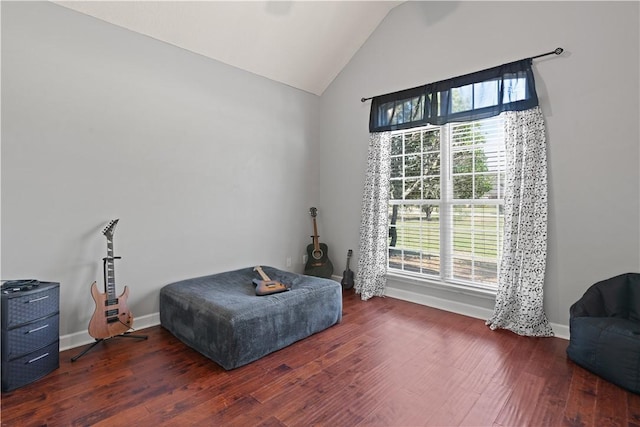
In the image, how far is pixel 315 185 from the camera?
4520 millimetres

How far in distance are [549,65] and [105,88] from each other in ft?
12.4

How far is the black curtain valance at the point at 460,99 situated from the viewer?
9.12ft

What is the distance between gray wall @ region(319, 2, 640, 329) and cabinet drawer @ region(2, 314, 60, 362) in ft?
11.1

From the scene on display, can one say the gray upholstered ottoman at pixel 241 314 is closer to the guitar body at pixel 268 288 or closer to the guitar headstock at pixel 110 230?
the guitar body at pixel 268 288

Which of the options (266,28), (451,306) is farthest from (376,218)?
(266,28)

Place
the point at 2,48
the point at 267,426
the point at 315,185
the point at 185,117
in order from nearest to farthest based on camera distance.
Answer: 1. the point at 267,426
2. the point at 2,48
3. the point at 185,117
4. the point at 315,185

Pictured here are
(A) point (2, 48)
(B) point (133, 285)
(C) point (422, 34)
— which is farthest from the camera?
(C) point (422, 34)

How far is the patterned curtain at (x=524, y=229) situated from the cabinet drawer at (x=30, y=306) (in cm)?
350

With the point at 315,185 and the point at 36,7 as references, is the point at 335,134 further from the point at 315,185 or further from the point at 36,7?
the point at 36,7

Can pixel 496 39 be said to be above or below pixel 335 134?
above

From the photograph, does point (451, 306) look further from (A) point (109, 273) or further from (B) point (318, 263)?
(A) point (109, 273)

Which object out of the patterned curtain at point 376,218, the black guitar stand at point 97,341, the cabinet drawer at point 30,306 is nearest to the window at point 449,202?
the patterned curtain at point 376,218

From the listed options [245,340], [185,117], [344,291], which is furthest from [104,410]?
[344,291]

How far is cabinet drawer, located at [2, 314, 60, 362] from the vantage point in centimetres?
190
